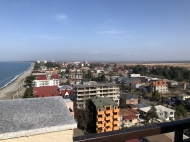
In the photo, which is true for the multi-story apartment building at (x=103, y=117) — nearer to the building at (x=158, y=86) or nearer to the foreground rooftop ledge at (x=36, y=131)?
the foreground rooftop ledge at (x=36, y=131)

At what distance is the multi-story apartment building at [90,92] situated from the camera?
1594cm

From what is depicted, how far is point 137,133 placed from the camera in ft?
2.34

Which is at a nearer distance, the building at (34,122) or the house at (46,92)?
the building at (34,122)

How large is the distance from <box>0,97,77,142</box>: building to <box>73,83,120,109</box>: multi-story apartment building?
1485 cm

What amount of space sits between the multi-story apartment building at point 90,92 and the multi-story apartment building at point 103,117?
5.40 m

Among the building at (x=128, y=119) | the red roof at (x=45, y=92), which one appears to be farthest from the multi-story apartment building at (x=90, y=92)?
the building at (x=128, y=119)

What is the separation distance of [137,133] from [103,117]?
30.6 ft

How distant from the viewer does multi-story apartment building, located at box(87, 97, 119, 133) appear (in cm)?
970

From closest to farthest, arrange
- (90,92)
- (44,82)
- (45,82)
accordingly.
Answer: (90,92), (44,82), (45,82)

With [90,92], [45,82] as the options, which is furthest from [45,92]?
[45,82]

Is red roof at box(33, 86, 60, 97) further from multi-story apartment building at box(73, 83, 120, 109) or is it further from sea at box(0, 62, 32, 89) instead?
sea at box(0, 62, 32, 89)

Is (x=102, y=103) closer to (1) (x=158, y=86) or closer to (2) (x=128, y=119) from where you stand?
Result: (2) (x=128, y=119)

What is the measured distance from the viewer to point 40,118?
0.69 m

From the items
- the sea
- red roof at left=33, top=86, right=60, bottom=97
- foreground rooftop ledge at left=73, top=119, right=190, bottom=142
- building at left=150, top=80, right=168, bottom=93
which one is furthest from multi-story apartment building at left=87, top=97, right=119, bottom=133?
the sea
